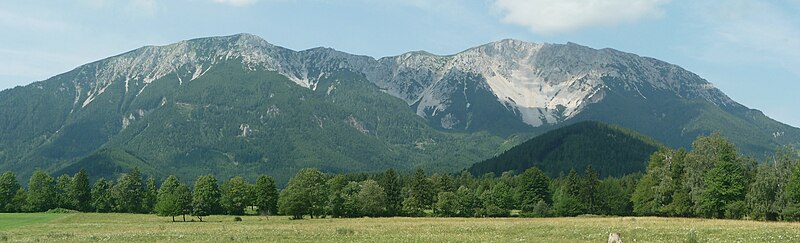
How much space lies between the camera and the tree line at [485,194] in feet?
279

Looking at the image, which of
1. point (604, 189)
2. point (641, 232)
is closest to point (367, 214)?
point (604, 189)

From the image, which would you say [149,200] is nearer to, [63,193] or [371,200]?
[63,193]

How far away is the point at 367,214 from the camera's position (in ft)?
392

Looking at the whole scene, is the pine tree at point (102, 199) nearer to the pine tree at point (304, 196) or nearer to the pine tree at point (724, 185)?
the pine tree at point (304, 196)

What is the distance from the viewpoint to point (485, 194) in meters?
127

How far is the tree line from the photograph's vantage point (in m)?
85.0

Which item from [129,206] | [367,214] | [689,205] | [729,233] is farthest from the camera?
[129,206]

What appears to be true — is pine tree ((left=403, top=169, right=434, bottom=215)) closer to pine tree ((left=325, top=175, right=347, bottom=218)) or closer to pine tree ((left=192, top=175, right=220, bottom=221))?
pine tree ((left=325, top=175, right=347, bottom=218))

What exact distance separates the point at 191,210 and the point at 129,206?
39289 millimetres

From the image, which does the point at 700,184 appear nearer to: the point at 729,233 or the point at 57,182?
the point at 729,233

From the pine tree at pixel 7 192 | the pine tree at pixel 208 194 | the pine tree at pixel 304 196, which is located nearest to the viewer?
the pine tree at pixel 304 196

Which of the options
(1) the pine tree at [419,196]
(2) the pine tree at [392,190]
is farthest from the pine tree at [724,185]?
(2) the pine tree at [392,190]

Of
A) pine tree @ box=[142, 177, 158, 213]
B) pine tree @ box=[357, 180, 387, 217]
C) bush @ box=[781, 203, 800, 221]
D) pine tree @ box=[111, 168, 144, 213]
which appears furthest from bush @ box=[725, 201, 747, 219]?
pine tree @ box=[111, 168, 144, 213]

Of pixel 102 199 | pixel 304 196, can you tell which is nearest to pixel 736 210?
pixel 304 196
